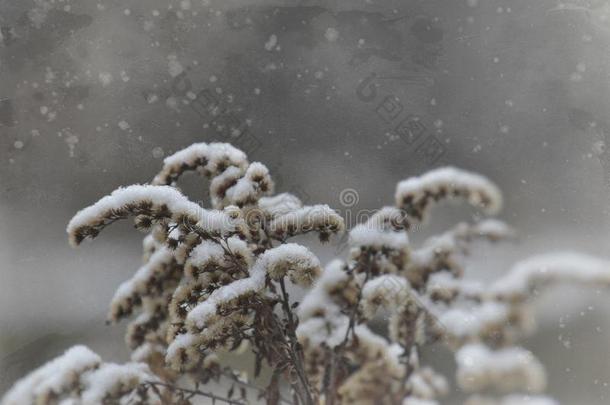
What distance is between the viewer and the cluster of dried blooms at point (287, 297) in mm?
633

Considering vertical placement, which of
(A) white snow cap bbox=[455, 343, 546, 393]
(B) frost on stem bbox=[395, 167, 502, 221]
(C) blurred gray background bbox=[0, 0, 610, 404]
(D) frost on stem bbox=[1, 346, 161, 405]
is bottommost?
(D) frost on stem bbox=[1, 346, 161, 405]

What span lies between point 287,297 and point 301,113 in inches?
25.4

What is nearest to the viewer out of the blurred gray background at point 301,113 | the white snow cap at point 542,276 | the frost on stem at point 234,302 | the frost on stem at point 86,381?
the frost on stem at point 234,302

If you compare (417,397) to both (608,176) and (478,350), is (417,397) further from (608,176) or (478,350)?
(608,176)

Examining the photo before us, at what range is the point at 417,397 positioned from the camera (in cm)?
98

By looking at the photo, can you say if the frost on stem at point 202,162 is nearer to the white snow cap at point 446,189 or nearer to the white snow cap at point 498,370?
the white snow cap at point 446,189

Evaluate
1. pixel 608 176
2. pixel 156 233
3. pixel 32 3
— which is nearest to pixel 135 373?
pixel 156 233

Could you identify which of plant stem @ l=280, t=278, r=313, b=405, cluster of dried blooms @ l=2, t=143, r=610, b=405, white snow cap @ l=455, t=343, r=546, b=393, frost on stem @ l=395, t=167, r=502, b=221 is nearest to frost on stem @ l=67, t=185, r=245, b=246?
cluster of dried blooms @ l=2, t=143, r=610, b=405

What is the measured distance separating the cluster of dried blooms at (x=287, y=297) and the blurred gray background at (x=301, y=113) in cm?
35

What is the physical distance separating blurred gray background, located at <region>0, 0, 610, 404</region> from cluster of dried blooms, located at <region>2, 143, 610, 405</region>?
35 centimetres

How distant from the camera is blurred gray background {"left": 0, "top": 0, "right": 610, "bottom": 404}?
3.95 ft

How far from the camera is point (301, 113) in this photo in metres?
1.25

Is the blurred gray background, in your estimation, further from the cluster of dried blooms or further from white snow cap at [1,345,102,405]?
white snow cap at [1,345,102,405]


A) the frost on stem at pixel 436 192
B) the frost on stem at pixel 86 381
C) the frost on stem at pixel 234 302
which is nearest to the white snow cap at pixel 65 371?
the frost on stem at pixel 86 381
